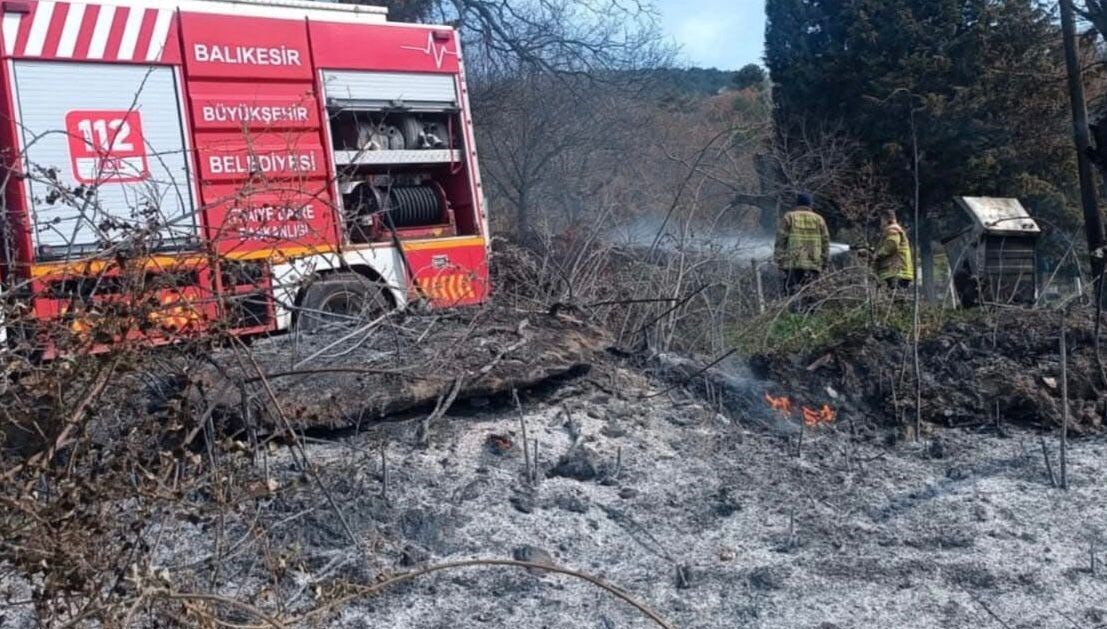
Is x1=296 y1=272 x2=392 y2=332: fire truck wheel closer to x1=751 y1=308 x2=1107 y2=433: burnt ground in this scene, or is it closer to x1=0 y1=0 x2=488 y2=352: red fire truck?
x1=0 y1=0 x2=488 y2=352: red fire truck

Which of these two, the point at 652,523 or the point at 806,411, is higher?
the point at 806,411

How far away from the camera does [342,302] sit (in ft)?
26.9

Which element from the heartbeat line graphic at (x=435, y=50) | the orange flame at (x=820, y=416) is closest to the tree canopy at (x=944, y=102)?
the heartbeat line graphic at (x=435, y=50)

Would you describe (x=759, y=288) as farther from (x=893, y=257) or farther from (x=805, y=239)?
(x=893, y=257)

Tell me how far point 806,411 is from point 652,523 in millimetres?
2015

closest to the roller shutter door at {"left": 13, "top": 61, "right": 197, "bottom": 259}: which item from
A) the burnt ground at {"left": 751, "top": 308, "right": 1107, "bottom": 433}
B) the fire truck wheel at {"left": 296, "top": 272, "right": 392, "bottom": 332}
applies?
the fire truck wheel at {"left": 296, "top": 272, "right": 392, "bottom": 332}

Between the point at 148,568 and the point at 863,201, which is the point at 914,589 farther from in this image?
the point at 863,201

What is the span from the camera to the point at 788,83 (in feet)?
67.6

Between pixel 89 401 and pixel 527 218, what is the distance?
43.4 feet

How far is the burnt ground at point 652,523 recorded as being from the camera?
483 cm

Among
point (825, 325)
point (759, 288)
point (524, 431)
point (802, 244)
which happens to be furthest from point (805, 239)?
point (524, 431)

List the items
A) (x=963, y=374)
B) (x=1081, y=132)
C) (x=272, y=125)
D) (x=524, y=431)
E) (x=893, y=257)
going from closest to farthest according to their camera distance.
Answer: (x=524, y=431) < (x=963, y=374) < (x=272, y=125) < (x=1081, y=132) < (x=893, y=257)

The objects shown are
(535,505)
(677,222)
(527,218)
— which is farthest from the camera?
(527,218)

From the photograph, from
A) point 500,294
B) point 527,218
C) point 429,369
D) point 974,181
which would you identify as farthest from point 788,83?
point 429,369
